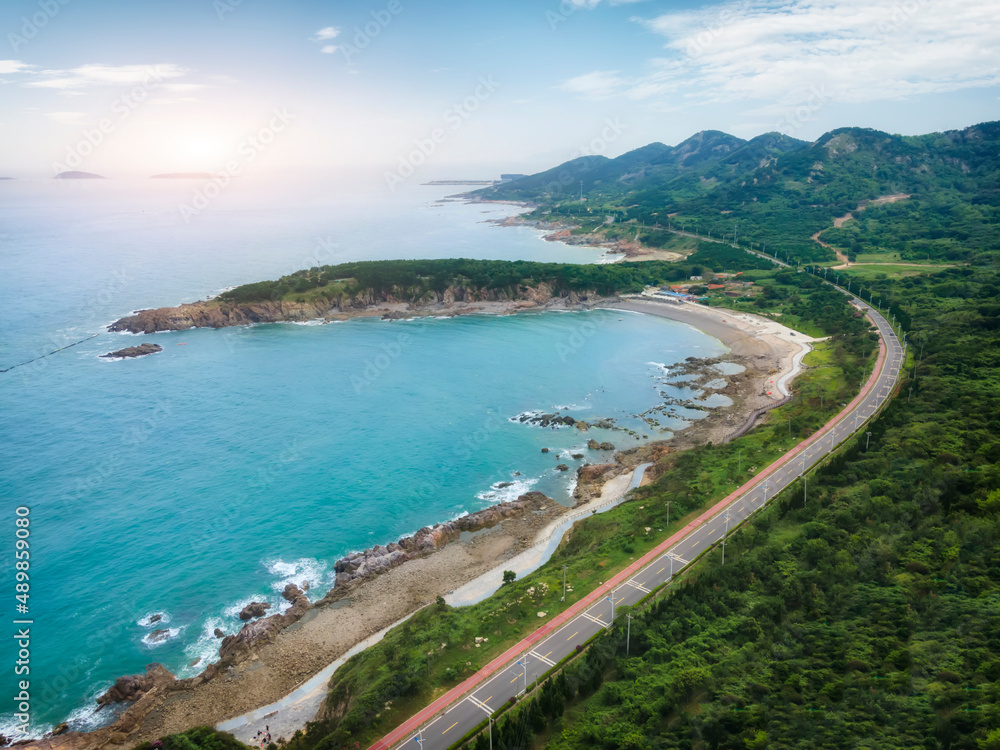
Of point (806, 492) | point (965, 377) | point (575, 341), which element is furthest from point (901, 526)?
point (575, 341)

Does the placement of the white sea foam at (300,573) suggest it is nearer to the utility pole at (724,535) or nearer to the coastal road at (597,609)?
the coastal road at (597,609)

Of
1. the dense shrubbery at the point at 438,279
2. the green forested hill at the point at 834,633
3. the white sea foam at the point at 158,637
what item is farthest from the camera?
the dense shrubbery at the point at 438,279

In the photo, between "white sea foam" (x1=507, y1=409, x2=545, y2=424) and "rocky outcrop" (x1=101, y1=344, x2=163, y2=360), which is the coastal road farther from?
"rocky outcrop" (x1=101, y1=344, x2=163, y2=360)

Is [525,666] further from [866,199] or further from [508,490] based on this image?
[866,199]

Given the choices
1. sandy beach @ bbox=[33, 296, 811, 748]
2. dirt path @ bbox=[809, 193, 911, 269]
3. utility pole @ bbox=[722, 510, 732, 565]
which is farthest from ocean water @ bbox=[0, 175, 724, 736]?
dirt path @ bbox=[809, 193, 911, 269]

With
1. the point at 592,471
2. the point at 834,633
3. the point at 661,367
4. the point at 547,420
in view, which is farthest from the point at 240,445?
the point at 661,367

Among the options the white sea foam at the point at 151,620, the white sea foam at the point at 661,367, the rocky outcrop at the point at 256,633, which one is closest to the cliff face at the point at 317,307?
the white sea foam at the point at 661,367
